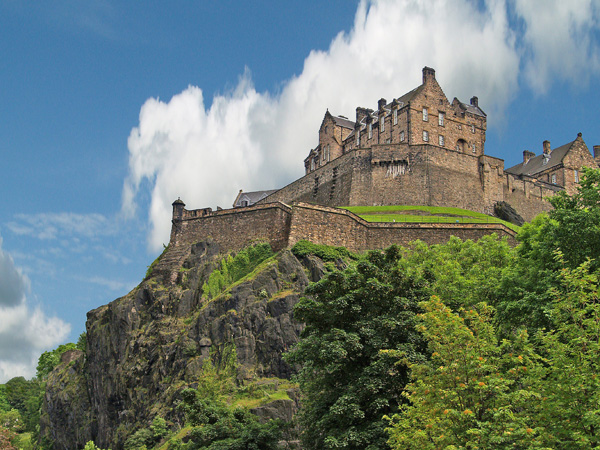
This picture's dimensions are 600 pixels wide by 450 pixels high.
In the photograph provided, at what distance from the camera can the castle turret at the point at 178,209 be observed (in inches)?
2459

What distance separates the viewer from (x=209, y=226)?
61031mm

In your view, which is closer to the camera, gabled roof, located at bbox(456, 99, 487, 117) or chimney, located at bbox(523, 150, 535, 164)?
gabled roof, located at bbox(456, 99, 487, 117)

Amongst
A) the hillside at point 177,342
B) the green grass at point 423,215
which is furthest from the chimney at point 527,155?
the hillside at point 177,342

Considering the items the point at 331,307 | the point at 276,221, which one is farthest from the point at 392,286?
the point at 276,221

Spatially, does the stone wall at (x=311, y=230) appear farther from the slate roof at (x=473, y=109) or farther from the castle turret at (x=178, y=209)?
the slate roof at (x=473, y=109)

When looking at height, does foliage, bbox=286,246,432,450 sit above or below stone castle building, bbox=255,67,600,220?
below

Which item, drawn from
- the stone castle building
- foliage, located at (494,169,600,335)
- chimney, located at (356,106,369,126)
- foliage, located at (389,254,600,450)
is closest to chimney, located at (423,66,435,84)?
the stone castle building

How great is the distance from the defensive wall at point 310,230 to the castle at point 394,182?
90 millimetres

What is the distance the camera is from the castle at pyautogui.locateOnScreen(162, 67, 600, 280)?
2291 inches

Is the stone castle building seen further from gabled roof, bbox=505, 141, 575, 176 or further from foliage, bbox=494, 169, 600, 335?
foliage, bbox=494, 169, 600, 335

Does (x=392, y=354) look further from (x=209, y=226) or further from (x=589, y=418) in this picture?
(x=209, y=226)

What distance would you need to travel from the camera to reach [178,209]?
6269 cm

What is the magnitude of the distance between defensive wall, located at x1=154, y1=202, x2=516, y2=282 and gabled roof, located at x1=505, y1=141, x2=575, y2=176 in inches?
1414

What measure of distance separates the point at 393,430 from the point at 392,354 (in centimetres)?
332
